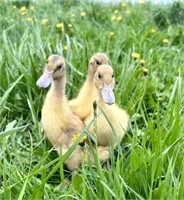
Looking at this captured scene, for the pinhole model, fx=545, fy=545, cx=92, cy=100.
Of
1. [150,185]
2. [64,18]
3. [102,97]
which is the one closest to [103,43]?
[64,18]

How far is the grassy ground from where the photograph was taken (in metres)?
1.81

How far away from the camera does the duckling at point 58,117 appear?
6.93 ft

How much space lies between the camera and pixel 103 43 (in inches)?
131

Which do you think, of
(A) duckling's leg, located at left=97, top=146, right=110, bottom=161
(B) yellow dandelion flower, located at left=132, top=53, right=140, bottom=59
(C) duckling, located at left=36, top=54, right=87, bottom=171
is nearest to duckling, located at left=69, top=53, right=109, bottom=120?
(C) duckling, located at left=36, top=54, right=87, bottom=171

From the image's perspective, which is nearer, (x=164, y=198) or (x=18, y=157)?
(x=164, y=198)

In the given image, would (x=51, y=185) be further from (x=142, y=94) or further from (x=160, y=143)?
(x=142, y=94)

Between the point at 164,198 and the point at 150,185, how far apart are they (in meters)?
0.10

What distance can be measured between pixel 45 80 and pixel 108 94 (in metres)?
0.28

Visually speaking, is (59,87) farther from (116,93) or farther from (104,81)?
(116,93)

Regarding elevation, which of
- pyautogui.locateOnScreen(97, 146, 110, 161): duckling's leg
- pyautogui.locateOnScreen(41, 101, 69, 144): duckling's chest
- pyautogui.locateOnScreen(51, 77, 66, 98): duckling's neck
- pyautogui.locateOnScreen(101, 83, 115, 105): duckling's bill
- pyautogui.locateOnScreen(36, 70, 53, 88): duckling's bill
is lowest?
pyautogui.locateOnScreen(97, 146, 110, 161): duckling's leg

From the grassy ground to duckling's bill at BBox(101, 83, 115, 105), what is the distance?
17 centimetres

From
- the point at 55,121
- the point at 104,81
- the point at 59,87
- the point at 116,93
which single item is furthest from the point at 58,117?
the point at 116,93

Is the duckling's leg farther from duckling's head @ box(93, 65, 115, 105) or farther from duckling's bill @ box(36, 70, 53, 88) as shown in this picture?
duckling's bill @ box(36, 70, 53, 88)

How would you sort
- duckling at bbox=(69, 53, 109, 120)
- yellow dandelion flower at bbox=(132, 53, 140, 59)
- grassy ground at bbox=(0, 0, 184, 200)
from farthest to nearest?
yellow dandelion flower at bbox=(132, 53, 140, 59)
duckling at bbox=(69, 53, 109, 120)
grassy ground at bbox=(0, 0, 184, 200)
